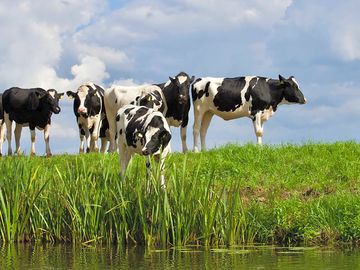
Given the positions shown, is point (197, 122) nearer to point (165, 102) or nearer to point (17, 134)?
point (165, 102)

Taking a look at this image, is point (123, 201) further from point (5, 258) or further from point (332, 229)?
point (332, 229)

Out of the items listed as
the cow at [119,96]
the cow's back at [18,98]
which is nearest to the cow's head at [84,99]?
the cow's back at [18,98]

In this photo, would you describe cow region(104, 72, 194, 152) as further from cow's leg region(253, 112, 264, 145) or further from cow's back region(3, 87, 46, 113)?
cow's back region(3, 87, 46, 113)

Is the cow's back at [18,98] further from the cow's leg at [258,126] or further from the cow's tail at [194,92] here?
the cow's leg at [258,126]

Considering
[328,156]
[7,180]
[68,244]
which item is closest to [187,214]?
[68,244]

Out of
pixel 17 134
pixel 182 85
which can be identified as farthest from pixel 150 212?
pixel 17 134

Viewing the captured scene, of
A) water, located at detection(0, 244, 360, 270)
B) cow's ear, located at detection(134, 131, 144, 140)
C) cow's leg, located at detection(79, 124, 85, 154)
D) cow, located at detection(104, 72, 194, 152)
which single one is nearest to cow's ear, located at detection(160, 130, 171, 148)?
cow's ear, located at detection(134, 131, 144, 140)

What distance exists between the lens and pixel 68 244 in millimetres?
13633

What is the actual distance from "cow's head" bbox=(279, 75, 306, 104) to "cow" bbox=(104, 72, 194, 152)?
3680 mm

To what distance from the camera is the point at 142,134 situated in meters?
15.7

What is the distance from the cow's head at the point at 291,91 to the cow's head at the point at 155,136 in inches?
420

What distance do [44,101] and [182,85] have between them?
6.07 meters

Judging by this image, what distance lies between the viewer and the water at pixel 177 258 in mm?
10523

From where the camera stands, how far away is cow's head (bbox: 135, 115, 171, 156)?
15.5 metres
